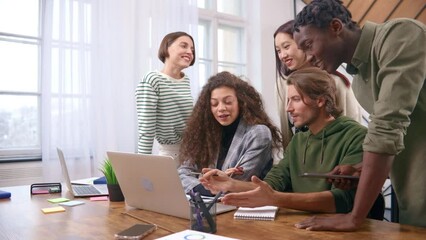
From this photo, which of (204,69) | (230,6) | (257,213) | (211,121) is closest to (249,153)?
(211,121)

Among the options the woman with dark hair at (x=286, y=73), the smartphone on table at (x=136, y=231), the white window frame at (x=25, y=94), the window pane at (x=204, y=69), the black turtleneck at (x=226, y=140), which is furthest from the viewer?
the window pane at (x=204, y=69)

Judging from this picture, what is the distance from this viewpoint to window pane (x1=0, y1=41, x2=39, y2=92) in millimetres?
3244

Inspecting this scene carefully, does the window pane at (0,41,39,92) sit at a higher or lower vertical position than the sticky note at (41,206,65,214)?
higher

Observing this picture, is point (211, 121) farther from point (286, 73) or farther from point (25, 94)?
point (25, 94)

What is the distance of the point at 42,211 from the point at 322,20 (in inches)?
42.5

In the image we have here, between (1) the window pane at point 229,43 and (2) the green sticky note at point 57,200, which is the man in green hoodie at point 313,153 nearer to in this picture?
(2) the green sticky note at point 57,200

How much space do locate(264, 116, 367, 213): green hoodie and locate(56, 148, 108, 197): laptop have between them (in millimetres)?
725

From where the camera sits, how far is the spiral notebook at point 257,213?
115 cm

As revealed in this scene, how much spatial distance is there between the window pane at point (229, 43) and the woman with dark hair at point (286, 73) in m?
2.49

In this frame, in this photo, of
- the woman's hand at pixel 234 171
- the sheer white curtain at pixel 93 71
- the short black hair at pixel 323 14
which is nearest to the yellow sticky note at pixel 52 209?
the woman's hand at pixel 234 171

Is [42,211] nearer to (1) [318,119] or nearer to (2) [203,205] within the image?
(2) [203,205]

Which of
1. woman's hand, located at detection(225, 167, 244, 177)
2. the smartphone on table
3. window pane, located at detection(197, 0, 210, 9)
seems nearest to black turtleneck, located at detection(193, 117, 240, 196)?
woman's hand, located at detection(225, 167, 244, 177)

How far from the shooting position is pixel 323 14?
1.05 m

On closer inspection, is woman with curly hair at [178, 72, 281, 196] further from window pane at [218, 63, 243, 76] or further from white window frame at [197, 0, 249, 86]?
window pane at [218, 63, 243, 76]
